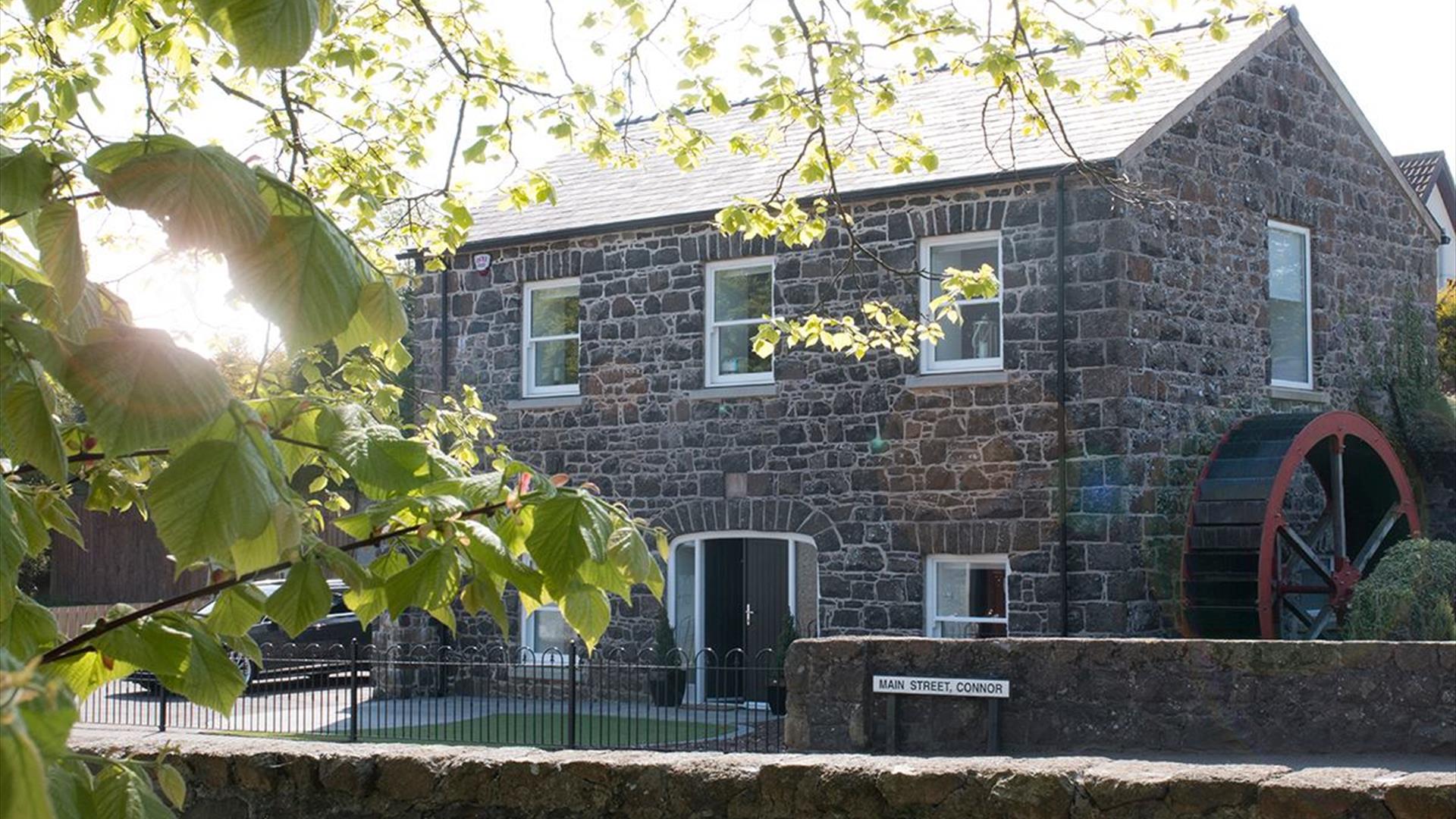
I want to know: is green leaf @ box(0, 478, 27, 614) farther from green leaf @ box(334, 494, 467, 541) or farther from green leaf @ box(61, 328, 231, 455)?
green leaf @ box(334, 494, 467, 541)

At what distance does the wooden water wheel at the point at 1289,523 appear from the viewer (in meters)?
17.0

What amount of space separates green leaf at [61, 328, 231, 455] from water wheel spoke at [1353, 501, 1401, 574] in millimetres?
18893

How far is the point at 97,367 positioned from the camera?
7.56 feet

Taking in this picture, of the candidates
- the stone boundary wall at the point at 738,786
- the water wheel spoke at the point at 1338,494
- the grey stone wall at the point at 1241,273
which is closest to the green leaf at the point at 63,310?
the stone boundary wall at the point at 738,786

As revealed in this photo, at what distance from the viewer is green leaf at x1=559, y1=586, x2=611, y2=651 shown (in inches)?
121

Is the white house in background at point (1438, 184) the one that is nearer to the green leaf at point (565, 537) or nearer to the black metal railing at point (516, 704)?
the black metal railing at point (516, 704)

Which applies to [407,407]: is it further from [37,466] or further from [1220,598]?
[37,466]

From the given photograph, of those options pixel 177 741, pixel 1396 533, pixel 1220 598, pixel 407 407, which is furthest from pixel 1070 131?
pixel 177 741

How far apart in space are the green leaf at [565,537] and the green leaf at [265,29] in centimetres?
82

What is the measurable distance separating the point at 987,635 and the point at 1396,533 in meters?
5.71

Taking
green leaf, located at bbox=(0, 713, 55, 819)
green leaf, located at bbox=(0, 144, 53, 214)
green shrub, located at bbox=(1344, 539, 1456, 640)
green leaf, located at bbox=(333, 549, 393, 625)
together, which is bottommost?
green shrub, located at bbox=(1344, 539, 1456, 640)

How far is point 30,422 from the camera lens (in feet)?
8.01

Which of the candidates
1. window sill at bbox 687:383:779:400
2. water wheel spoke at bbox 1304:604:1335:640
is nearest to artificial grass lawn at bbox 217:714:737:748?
window sill at bbox 687:383:779:400

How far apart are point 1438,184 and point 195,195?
36487 mm
